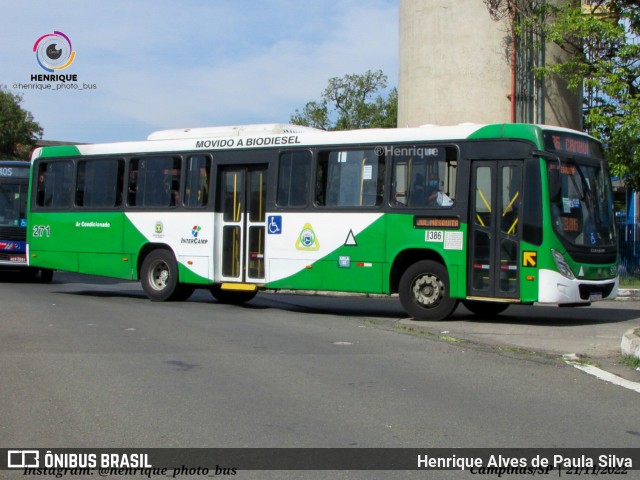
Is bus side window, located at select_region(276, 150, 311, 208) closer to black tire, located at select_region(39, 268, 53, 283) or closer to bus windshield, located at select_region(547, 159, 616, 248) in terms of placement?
bus windshield, located at select_region(547, 159, 616, 248)

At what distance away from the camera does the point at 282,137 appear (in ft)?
52.9

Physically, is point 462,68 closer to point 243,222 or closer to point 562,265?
point 243,222

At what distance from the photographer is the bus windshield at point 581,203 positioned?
43.2 feet

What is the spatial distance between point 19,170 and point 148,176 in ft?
28.7

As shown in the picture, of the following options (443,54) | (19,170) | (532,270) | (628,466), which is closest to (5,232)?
(19,170)

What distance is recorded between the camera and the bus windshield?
13.2 metres

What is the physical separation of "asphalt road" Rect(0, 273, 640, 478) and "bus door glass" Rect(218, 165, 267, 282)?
2687 mm

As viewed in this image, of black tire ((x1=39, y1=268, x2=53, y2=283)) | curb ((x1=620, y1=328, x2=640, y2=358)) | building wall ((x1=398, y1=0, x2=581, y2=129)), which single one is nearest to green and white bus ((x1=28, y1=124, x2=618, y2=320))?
curb ((x1=620, y1=328, x2=640, y2=358))

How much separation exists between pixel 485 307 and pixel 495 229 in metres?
2.48

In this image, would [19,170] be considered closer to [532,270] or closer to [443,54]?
[443,54]

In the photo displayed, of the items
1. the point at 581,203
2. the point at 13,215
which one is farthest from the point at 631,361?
the point at 13,215

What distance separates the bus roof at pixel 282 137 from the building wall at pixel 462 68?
36.4 feet

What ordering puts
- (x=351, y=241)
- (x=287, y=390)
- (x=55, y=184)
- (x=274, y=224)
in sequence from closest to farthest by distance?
(x=287, y=390), (x=351, y=241), (x=274, y=224), (x=55, y=184)

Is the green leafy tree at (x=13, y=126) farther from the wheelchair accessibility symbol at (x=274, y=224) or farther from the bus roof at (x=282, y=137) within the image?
the wheelchair accessibility symbol at (x=274, y=224)
